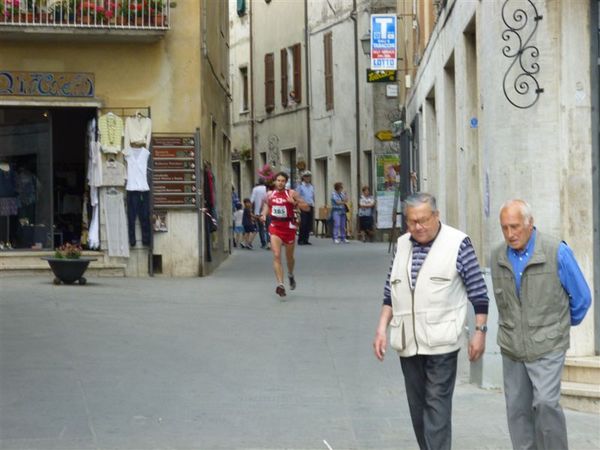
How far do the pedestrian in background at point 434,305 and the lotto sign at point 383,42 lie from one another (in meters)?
25.2

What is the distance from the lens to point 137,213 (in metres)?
21.3

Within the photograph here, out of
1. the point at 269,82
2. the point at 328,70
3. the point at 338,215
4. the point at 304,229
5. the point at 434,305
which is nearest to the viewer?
the point at 434,305

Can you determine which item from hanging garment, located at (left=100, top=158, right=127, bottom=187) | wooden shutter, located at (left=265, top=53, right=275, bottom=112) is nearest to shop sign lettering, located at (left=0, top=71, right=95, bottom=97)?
hanging garment, located at (left=100, top=158, right=127, bottom=187)

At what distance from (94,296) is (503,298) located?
1096 cm

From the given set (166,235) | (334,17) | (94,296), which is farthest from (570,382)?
(334,17)

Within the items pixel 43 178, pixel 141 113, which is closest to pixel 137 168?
pixel 141 113

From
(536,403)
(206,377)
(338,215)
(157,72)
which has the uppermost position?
(157,72)

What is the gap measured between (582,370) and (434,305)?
310 centimetres

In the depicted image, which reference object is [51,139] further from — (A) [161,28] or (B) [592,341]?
(B) [592,341]

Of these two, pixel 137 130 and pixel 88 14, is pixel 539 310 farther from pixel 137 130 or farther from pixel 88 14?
pixel 88 14

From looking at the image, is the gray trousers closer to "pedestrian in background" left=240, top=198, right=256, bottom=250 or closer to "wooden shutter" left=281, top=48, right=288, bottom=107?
"pedestrian in background" left=240, top=198, right=256, bottom=250

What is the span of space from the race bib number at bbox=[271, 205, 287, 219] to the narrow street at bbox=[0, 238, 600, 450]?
3.71 ft

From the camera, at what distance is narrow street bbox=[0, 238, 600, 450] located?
29.9 ft

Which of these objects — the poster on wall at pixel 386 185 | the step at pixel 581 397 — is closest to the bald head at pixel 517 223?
the step at pixel 581 397
